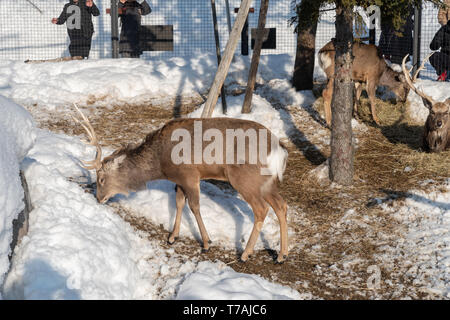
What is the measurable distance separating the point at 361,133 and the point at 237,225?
3708mm

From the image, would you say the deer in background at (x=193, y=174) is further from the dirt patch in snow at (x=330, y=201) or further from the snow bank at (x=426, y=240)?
the snow bank at (x=426, y=240)

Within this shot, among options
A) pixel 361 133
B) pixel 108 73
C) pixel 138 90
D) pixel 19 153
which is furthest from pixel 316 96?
pixel 19 153

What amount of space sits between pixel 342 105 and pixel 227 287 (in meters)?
3.63

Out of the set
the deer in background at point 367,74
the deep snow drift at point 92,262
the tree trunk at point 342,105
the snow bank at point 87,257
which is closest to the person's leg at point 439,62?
the deer in background at point 367,74

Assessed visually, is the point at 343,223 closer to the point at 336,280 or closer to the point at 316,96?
the point at 336,280

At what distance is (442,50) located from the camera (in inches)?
491

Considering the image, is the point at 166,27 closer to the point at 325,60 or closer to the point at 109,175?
the point at 325,60

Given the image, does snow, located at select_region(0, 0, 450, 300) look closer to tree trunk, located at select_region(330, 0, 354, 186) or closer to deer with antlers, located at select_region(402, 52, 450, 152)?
tree trunk, located at select_region(330, 0, 354, 186)

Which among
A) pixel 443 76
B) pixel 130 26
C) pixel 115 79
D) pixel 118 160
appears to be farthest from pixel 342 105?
pixel 130 26

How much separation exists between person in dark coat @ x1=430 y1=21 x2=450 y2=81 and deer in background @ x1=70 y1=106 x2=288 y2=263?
7.48 m

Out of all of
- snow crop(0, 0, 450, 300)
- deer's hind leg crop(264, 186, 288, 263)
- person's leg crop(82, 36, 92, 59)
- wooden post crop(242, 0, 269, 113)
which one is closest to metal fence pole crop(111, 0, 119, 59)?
person's leg crop(82, 36, 92, 59)

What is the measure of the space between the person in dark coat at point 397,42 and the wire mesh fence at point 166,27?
60.9 inches

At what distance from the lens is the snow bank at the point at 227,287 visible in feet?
16.3

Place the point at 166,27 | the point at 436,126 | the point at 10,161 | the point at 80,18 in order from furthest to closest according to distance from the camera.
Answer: the point at 166,27 → the point at 80,18 → the point at 436,126 → the point at 10,161
